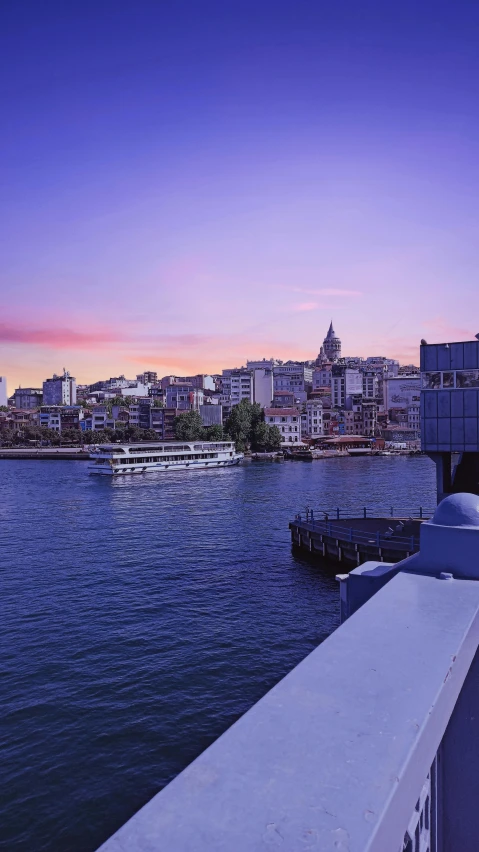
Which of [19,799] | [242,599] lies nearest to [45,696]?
[19,799]

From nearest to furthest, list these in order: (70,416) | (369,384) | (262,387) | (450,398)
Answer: (450,398) → (262,387) → (70,416) → (369,384)

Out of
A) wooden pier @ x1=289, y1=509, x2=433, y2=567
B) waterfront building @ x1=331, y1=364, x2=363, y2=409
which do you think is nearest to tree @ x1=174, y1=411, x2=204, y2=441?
waterfront building @ x1=331, y1=364, x2=363, y2=409

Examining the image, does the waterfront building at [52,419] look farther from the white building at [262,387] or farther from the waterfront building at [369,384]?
the waterfront building at [369,384]

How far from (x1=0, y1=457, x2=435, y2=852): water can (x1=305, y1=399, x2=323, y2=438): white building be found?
80.6m

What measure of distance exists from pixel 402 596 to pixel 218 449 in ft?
249

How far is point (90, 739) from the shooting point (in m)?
12.8

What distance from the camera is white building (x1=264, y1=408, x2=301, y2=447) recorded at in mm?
112375

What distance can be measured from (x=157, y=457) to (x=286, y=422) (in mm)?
43152

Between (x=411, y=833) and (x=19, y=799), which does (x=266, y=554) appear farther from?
(x=411, y=833)

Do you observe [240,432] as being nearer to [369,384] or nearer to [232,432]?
[232,432]

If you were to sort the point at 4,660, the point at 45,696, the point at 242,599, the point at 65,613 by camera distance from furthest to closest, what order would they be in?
the point at 242,599, the point at 65,613, the point at 4,660, the point at 45,696

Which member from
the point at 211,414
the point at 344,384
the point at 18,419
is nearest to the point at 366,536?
the point at 211,414

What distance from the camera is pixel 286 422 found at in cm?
11300

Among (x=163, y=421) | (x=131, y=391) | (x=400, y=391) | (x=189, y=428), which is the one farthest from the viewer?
(x=131, y=391)
